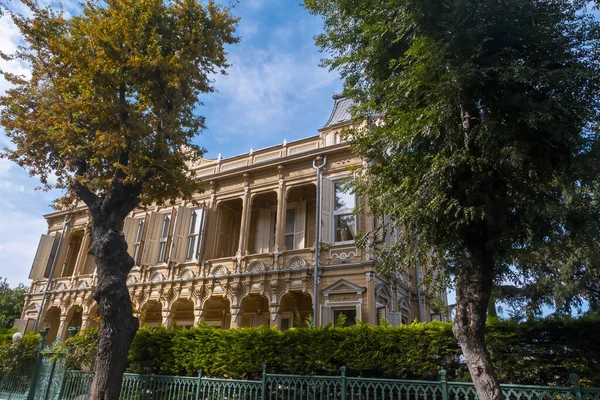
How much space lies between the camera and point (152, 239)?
18.7 metres

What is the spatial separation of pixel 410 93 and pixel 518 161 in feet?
8.06

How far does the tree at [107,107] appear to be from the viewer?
372 inches

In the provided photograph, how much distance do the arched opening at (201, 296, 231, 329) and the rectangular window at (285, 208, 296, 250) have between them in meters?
3.67

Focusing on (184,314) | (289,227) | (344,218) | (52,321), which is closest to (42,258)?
(52,321)

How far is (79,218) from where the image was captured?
923 inches

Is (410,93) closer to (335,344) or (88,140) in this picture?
(335,344)

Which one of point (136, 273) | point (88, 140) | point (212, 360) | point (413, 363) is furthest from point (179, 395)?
point (136, 273)

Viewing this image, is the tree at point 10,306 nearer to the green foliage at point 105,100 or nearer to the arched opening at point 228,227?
the arched opening at point 228,227

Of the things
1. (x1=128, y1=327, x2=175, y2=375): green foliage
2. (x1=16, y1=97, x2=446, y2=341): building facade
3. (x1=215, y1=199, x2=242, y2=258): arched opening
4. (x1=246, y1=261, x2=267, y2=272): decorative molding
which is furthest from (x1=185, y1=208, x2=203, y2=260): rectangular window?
(x1=128, y1=327, x2=175, y2=375): green foliage

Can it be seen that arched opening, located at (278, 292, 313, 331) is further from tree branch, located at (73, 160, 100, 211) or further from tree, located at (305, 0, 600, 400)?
tree, located at (305, 0, 600, 400)

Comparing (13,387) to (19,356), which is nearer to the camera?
(13,387)

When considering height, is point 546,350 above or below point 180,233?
below

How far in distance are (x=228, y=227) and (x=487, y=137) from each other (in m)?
15.2

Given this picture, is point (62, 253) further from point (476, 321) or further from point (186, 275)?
point (476, 321)
